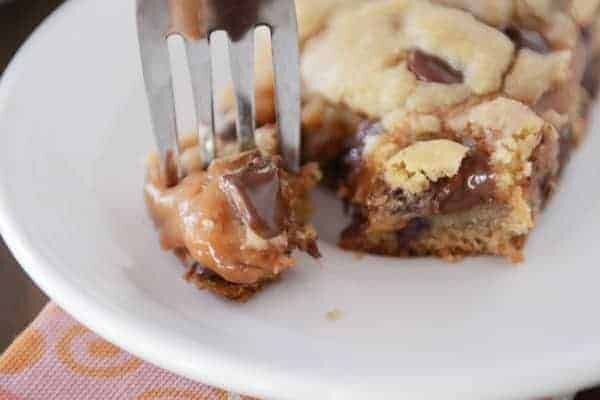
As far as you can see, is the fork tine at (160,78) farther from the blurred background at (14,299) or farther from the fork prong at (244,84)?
the blurred background at (14,299)

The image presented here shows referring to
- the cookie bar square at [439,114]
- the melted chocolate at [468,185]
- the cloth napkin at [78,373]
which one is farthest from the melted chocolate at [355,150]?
the cloth napkin at [78,373]

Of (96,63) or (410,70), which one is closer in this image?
(410,70)

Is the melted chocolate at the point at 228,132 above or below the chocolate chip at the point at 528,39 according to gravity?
below

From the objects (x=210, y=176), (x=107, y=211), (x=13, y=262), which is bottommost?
(x=13, y=262)

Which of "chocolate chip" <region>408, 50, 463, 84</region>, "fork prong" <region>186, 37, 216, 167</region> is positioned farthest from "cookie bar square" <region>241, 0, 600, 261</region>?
"fork prong" <region>186, 37, 216, 167</region>

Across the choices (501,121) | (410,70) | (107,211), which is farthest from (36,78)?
(501,121)

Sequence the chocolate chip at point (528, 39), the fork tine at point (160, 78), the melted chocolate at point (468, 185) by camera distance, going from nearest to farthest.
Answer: the fork tine at point (160, 78)
the melted chocolate at point (468, 185)
the chocolate chip at point (528, 39)

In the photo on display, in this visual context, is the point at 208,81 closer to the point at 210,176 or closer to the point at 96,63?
the point at 210,176
